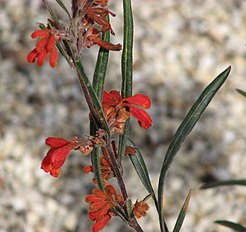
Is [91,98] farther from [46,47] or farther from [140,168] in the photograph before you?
[140,168]

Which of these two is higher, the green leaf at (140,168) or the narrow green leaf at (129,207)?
the green leaf at (140,168)

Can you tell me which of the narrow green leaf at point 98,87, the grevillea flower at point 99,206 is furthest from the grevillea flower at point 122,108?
the grevillea flower at point 99,206

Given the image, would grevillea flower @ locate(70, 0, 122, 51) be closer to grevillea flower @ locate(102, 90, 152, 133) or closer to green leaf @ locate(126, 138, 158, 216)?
grevillea flower @ locate(102, 90, 152, 133)

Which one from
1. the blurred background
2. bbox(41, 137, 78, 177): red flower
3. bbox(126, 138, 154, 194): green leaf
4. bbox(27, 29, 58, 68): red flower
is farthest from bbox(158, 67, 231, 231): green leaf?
the blurred background

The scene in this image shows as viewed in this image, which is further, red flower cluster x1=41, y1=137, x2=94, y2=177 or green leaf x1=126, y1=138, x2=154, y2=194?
green leaf x1=126, y1=138, x2=154, y2=194

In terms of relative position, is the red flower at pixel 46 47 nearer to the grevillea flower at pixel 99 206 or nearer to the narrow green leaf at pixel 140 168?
the grevillea flower at pixel 99 206

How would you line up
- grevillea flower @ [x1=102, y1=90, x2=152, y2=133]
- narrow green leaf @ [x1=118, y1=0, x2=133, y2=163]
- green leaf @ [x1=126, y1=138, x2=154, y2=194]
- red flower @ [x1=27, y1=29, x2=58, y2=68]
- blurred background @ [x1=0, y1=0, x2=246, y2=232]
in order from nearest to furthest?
red flower @ [x1=27, y1=29, x2=58, y2=68] < grevillea flower @ [x1=102, y1=90, x2=152, y2=133] < narrow green leaf @ [x1=118, y1=0, x2=133, y2=163] < green leaf @ [x1=126, y1=138, x2=154, y2=194] < blurred background @ [x1=0, y1=0, x2=246, y2=232]
